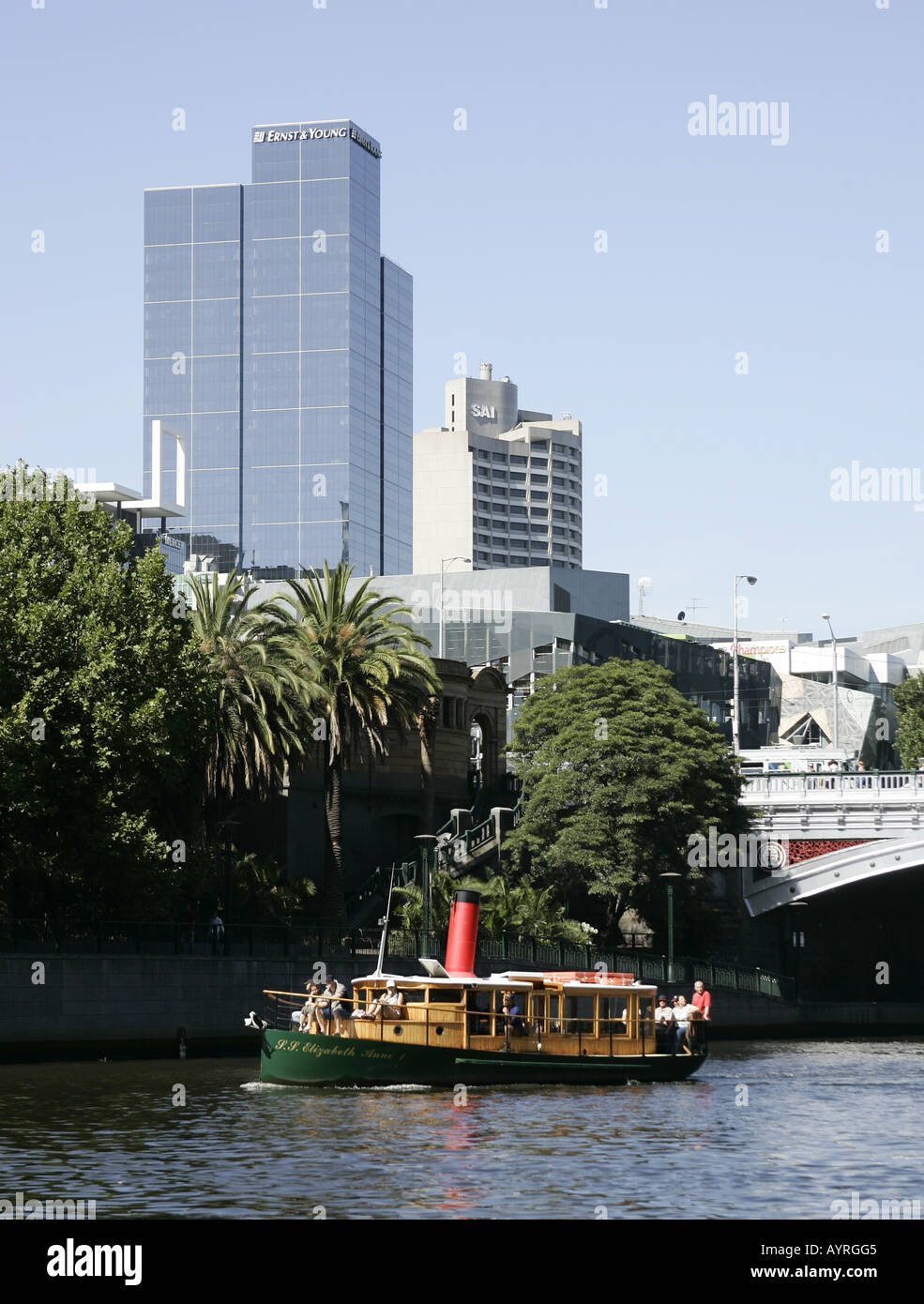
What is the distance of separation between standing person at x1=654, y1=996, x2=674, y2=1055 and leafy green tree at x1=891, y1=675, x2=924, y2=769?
277 ft

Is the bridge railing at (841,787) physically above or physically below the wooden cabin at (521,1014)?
above

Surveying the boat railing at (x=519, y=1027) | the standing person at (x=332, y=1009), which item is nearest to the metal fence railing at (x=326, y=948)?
the boat railing at (x=519, y=1027)

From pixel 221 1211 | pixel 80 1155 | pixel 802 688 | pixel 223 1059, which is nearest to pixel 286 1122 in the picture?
pixel 80 1155

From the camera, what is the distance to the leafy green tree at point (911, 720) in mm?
140250

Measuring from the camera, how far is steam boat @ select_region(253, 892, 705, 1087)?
1777 inches

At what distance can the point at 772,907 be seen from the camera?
93.7 meters

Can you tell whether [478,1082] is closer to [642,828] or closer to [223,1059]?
[223,1059]

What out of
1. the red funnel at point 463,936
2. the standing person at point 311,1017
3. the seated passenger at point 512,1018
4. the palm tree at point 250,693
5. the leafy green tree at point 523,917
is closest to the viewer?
the standing person at point 311,1017

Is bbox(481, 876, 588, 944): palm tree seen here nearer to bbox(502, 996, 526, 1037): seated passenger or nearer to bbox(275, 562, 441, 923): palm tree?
bbox(275, 562, 441, 923): palm tree

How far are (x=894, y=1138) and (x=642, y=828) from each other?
4588 centimetres

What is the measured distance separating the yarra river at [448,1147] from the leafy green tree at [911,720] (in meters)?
92.5

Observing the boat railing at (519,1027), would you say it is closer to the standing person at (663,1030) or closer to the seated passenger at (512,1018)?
the seated passenger at (512,1018)

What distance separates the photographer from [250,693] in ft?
219

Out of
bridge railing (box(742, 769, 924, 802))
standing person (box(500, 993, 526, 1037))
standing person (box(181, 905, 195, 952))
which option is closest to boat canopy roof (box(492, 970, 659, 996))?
standing person (box(500, 993, 526, 1037))
